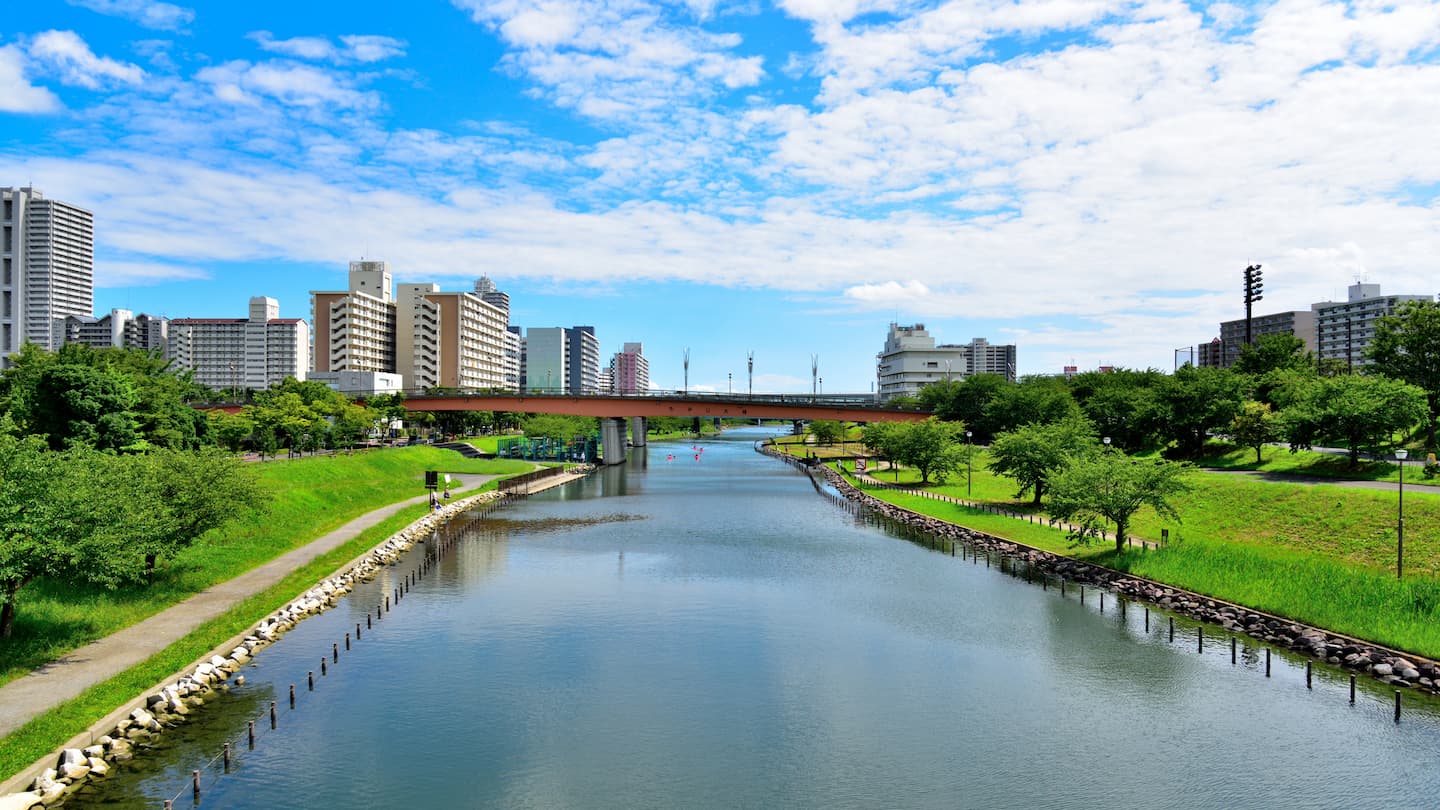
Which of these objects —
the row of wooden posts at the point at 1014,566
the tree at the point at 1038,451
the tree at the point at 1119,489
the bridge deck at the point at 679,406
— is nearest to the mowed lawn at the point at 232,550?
the bridge deck at the point at 679,406

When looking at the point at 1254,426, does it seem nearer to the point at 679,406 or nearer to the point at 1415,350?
the point at 1415,350

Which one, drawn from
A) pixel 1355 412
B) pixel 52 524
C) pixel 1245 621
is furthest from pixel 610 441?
pixel 52 524

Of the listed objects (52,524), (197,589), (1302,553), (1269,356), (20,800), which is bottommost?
(20,800)

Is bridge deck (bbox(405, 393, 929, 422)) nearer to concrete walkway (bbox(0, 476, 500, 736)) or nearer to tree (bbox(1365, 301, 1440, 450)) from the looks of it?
tree (bbox(1365, 301, 1440, 450))

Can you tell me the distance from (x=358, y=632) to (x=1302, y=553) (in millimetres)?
39950

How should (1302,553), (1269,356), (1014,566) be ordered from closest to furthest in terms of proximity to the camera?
(1302,553), (1014,566), (1269,356)

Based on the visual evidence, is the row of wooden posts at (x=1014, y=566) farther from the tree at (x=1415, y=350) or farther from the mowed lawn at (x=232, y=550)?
the mowed lawn at (x=232, y=550)

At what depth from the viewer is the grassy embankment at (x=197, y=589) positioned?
20.5 metres

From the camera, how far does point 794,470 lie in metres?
118

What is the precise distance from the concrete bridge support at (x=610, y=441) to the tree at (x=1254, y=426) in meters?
78.9

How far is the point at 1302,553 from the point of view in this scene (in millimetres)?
37938

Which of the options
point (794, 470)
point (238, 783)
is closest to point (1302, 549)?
point (238, 783)

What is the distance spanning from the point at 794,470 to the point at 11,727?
102911 mm

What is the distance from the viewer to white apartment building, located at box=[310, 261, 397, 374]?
152500mm
